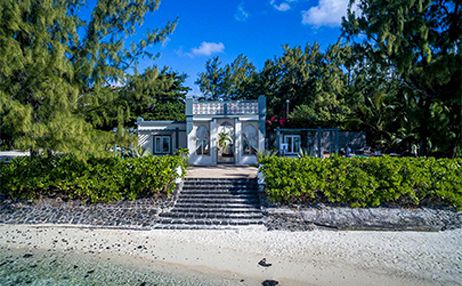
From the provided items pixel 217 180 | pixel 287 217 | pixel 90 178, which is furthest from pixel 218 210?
pixel 90 178

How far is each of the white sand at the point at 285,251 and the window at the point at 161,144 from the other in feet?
28.3

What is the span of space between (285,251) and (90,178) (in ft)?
23.3

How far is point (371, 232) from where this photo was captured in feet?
27.6

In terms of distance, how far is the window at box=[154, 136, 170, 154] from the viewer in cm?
1697

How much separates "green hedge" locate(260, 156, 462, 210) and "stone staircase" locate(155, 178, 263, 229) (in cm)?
106

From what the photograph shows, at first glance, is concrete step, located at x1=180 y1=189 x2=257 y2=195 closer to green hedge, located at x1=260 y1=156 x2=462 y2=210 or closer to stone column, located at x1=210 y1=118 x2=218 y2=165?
green hedge, located at x1=260 y1=156 x2=462 y2=210

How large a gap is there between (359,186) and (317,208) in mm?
1580

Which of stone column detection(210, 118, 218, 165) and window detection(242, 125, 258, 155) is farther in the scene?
window detection(242, 125, 258, 155)

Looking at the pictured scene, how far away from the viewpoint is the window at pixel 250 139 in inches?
621

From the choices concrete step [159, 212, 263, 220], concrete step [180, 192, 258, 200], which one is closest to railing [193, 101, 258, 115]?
concrete step [180, 192, 258, 200]

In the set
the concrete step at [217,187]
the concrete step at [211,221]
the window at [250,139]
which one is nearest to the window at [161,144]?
the window at [250,139]

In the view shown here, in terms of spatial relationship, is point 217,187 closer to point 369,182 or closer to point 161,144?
point 369,182

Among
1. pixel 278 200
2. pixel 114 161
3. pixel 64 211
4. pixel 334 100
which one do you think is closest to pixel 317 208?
pixel 278 200

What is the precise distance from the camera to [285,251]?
7.12 meters
